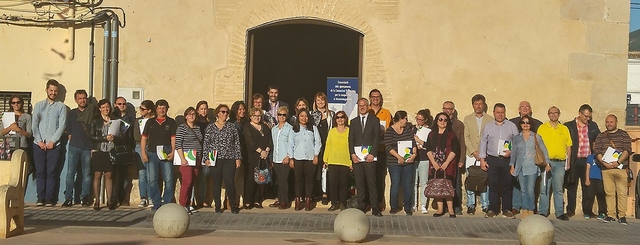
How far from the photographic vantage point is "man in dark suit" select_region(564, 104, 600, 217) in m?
15.1

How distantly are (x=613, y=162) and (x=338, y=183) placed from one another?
14.7 ft

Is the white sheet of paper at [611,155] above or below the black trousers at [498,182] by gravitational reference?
above

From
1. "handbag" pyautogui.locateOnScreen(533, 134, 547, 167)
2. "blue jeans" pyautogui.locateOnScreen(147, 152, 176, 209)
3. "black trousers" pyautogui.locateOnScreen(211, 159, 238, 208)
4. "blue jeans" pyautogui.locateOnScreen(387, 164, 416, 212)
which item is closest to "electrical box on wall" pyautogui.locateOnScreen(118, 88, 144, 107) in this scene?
"blue jeans" pyautogui.locateOnScreen(147, 152, 176, 209)

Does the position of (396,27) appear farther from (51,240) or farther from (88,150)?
(51,240)

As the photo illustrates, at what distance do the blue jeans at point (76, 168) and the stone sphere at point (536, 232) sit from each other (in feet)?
24.4

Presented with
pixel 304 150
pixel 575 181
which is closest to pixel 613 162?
pixel 575 181

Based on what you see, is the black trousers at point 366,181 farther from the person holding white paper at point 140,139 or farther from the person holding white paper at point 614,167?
the person holding white paper at point 614,167

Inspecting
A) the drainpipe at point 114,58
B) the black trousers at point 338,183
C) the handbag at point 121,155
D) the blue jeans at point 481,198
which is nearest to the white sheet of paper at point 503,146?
the blue jeans at point 481,198

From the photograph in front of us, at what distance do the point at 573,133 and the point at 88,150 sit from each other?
814 cm

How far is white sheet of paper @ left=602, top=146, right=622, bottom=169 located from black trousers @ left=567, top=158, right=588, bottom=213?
0.52 metres

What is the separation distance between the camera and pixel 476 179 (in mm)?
14781

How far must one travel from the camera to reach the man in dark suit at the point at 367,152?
14391 millimetres

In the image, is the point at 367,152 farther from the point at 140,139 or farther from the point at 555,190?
the point at 140,139

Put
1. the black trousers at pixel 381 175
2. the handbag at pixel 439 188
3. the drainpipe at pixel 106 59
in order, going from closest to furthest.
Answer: the handbag at pixel 439 188 → the black trousers at pixel 381 175 → the drainpipe at pixel 106 59
